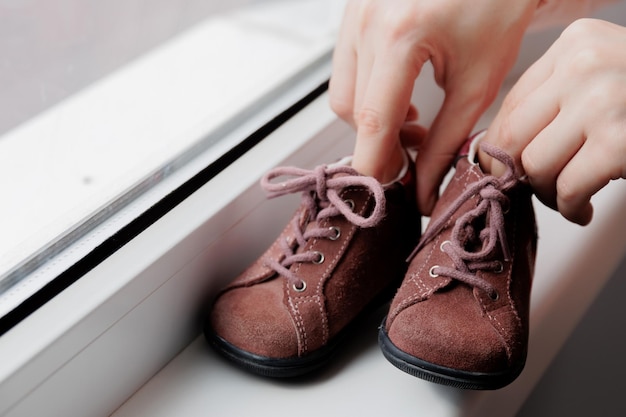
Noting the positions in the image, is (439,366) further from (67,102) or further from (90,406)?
(67,102)

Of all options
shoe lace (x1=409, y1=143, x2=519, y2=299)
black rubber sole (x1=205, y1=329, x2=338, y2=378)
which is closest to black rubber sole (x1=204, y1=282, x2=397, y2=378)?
black rubber sole (x1=205, y1=329, x2=338, y2=378)

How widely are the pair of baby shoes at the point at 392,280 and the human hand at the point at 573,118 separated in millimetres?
30

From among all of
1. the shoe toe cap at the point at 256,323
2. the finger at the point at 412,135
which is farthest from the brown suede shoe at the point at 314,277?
the finger at the point at 412,135

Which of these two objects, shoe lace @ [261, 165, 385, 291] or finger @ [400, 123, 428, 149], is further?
finger @ [400, 123, 428, 149]

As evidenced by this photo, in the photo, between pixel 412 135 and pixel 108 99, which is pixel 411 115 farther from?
pixel 108 99

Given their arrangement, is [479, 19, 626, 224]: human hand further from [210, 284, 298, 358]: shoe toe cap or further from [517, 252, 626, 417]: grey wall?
[517, 252, 626, 417]: grey wall

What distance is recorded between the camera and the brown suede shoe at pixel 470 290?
663 mm

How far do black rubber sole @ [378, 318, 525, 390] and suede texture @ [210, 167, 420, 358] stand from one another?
0.09 meters

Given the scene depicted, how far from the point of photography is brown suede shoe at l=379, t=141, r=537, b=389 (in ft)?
2.18

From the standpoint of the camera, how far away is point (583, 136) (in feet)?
2.20

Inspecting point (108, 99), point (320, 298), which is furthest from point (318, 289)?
point (108, 99)

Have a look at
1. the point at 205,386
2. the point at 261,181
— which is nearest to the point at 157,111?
the point at 261,181

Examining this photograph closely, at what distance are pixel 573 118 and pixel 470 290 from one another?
0.61 feet

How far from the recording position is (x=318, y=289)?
732 mm
